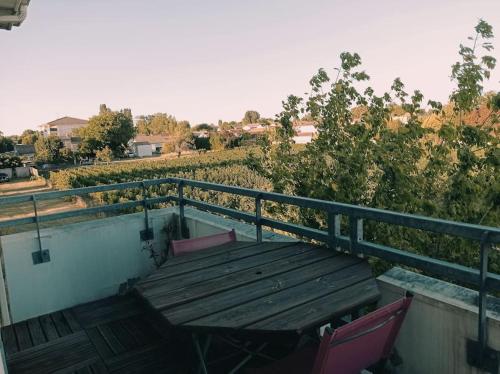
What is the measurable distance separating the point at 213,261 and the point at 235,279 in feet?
1.15

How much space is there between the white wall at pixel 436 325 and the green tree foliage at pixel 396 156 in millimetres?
1625

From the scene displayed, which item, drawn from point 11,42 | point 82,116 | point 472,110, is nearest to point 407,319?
point 472,110

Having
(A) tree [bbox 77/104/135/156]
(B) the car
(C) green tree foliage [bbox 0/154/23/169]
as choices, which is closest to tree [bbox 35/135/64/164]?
(A) tree [bbox 77/104/135/156]

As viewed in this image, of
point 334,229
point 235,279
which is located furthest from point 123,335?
point 334,229

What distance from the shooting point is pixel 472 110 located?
353 centimetres

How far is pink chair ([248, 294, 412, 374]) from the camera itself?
119 cm

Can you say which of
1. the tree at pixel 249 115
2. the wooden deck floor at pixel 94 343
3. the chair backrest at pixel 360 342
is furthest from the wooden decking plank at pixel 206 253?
the tree at pixel 249 115

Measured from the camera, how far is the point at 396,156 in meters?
3.61

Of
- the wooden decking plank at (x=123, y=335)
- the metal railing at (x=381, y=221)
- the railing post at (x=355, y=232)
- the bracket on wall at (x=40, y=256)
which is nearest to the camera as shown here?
the metal railing at (x=381, y=221)

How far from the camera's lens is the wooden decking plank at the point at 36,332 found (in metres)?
2.99

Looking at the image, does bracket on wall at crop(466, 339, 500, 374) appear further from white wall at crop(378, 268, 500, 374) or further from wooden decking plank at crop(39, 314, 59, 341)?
wooden decking plank at crop(39, 314, 59, 341)

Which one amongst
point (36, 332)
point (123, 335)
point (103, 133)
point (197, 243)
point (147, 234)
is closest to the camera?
→ point (197, 243)

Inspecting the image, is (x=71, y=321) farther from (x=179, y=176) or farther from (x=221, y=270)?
(x=179, y=176)

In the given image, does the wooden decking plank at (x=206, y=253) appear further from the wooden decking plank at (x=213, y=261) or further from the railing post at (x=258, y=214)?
the railing post at (x=258, y=214)
